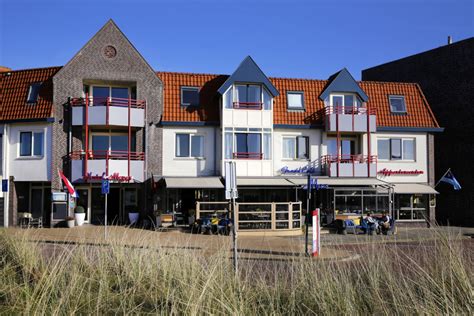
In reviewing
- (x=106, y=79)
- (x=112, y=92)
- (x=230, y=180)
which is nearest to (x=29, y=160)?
(x=112, y=92)

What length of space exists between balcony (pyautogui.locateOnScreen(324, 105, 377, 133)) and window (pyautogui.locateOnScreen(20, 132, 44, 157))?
15608mm

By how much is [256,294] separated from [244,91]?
80.7 ft

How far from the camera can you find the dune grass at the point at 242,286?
581cm

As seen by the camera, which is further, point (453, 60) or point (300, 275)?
point (453, 60)

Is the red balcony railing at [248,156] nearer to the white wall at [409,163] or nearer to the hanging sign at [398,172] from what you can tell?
the white wall at [409,163]

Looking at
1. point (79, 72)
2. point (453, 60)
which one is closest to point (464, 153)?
point (453, 60)

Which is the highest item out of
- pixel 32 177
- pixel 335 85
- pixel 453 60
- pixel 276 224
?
pixel 453 60

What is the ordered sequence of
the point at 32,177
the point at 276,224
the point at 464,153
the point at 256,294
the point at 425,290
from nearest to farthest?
the point at 425,290 < the point at 256,294 < the point at 276,224 < the point at 32,177 < the point at 464,153

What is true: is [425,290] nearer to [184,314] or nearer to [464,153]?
[184,314]

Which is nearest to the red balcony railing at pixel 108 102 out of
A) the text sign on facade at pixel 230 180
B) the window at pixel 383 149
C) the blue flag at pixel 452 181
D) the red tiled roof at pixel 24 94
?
the red tiled roof at pixel 24 94

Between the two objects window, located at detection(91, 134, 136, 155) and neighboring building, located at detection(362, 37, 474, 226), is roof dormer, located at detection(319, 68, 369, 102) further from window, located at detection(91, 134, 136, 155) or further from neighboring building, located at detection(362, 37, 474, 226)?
window, located at detection(91, 134, 136, 155)

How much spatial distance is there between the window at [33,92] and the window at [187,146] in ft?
25.5

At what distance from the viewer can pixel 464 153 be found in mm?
35219

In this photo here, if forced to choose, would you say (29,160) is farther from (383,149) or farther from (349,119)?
(383,149)
